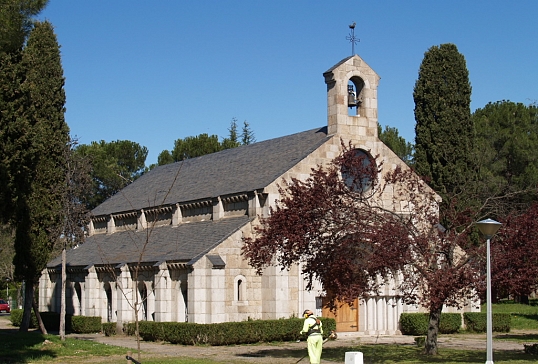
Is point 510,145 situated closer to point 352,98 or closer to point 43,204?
point 352,98

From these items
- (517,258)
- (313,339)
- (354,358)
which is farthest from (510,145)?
(354,358)

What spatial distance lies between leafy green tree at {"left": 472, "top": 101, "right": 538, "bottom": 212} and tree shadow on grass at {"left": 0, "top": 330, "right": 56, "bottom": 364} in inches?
1359

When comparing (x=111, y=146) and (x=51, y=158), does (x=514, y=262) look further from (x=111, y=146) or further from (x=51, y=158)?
(x=111, y=146)

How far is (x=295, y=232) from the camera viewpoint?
26188 mm

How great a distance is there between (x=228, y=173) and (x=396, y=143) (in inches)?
1523

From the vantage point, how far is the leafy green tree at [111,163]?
78625 mm

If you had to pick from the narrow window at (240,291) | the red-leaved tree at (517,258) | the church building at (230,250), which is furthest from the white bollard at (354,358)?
the narrow window at (240,291)

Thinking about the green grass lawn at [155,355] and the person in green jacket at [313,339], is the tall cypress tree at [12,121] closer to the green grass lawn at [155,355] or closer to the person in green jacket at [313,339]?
the green grass lawn at [155,355]

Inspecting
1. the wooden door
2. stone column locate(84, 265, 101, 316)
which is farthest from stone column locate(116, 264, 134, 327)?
the wooden door

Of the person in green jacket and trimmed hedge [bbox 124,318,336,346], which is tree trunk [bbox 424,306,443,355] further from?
trimmed hedge [bbox 124,318,336,346]

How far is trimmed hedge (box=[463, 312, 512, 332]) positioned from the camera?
40938 mm

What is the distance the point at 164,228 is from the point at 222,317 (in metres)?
11.0

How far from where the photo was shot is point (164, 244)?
40.5 meters

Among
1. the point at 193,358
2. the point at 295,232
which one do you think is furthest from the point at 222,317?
the point at 295,232
